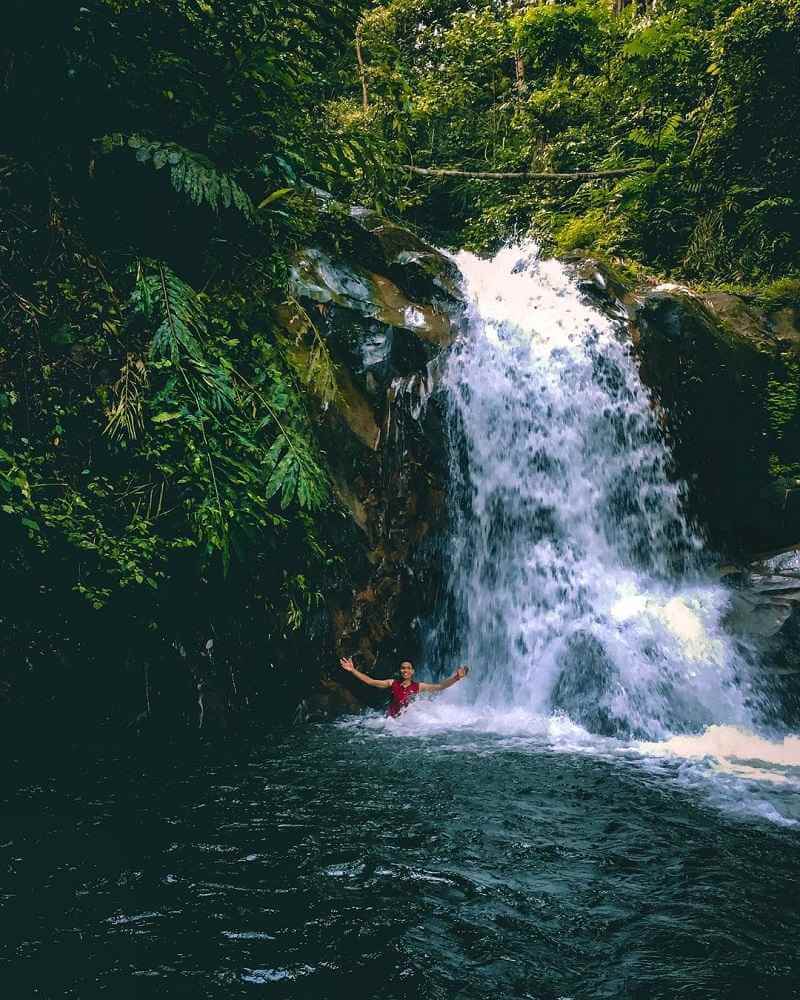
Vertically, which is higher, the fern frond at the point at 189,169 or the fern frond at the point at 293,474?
the fern frond at the point at 189,169

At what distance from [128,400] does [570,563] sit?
5.13m

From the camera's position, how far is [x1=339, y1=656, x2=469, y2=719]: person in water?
22.5 ft

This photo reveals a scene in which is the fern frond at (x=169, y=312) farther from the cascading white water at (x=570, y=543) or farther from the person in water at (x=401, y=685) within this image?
the cascading white water at (x=570, y=543)

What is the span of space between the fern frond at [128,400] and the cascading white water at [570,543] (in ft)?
12.6

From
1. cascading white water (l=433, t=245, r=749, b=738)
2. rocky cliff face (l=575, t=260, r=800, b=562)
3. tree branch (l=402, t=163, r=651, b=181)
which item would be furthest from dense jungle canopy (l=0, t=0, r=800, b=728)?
tree branch (l=402, t=163, r=651, b=181)

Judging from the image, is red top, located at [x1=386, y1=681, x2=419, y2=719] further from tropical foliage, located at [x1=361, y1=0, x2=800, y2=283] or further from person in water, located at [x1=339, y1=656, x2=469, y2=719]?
tropical foliage, located at [x1=361, y1=0, x2=800, y2=283]

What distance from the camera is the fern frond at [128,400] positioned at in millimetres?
5660

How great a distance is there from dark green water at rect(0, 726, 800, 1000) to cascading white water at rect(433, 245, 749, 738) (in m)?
1.90

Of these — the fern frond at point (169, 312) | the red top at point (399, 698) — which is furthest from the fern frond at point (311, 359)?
the red top at point (399, 698)

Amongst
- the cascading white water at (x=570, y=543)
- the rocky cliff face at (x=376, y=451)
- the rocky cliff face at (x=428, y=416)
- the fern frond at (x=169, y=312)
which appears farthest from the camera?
the rocky cliff face at (x=428, y=416)

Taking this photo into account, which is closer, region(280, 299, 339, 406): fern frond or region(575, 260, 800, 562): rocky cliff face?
region(280, 299, 339, 406): fern frond

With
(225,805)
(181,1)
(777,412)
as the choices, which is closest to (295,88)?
(181,1)

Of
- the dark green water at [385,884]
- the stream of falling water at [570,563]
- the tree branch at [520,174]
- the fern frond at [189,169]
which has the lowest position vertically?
the dark green water at [385,884]

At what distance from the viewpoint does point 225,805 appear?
15.1ft
